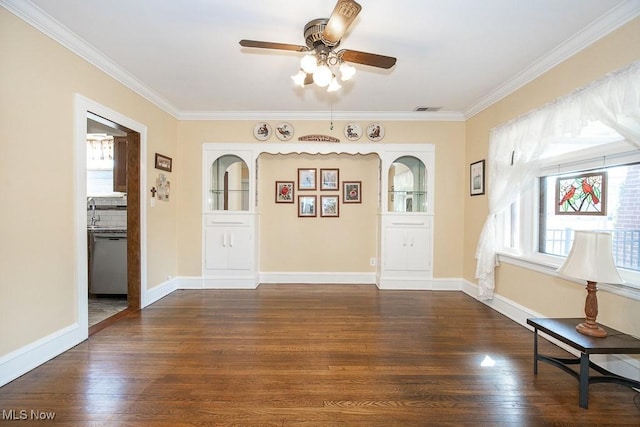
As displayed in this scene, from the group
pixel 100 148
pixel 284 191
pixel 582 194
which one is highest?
pixel 100 148

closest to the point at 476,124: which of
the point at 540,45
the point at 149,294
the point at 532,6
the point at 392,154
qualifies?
the point at 392,154

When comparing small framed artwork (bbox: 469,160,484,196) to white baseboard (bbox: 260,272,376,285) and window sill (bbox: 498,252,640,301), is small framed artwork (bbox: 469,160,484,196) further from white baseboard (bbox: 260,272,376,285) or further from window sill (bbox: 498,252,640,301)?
white baseboard (bbox: 260,272,376,285)

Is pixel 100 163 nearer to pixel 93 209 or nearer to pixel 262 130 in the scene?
pixel 93 209

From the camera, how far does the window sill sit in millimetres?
2102

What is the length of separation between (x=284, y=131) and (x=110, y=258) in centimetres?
296

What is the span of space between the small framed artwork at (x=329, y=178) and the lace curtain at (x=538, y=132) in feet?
7.26

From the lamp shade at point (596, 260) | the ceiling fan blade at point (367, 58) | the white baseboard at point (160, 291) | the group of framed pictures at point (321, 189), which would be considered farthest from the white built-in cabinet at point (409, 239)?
the white baseboard at point (160, 291)

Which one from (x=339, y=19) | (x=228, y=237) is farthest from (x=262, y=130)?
(x=339, y=19)

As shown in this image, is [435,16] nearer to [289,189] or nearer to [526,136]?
[526,136]

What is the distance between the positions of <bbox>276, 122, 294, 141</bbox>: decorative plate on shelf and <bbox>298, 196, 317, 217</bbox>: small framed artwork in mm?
1011

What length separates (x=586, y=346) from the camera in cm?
185

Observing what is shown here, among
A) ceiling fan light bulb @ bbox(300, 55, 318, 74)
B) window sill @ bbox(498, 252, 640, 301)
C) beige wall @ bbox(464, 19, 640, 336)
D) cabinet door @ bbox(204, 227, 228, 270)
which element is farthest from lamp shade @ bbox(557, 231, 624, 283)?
cabinet door @ bbox(204, 227, 228, 270)

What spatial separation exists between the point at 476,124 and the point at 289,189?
2.96m

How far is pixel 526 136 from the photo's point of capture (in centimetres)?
305
